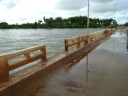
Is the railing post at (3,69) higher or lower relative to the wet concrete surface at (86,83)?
higher

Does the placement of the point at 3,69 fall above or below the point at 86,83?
above

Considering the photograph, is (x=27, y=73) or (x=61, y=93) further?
(x=27, y=73)

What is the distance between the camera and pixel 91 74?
33.3 feet

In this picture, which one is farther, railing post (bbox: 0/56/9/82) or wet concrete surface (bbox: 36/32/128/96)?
wet concrete surface (bbox: 36/32/128/96)

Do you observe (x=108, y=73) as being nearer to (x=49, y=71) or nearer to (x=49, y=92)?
(x=49, y=71)

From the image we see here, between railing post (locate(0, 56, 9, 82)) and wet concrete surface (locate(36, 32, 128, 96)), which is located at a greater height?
railing post (locate(0, 56, 9, 82))

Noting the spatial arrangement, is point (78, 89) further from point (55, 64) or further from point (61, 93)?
point (55, 64)

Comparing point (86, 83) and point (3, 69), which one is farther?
point (86, 83)

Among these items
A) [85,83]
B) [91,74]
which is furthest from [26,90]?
[91,74]

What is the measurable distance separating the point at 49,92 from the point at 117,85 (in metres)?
2.30

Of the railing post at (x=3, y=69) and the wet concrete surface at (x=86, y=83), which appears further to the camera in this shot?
the wet concrete surface at (x=86, y=83)

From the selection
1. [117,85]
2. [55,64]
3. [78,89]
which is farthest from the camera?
[55,64]

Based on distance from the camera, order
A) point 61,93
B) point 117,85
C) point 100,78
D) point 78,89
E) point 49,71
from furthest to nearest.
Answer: point 49,71, point 100,78, point 117,85, point 78,89, point 61,93

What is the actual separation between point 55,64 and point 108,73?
2252 millimetres
